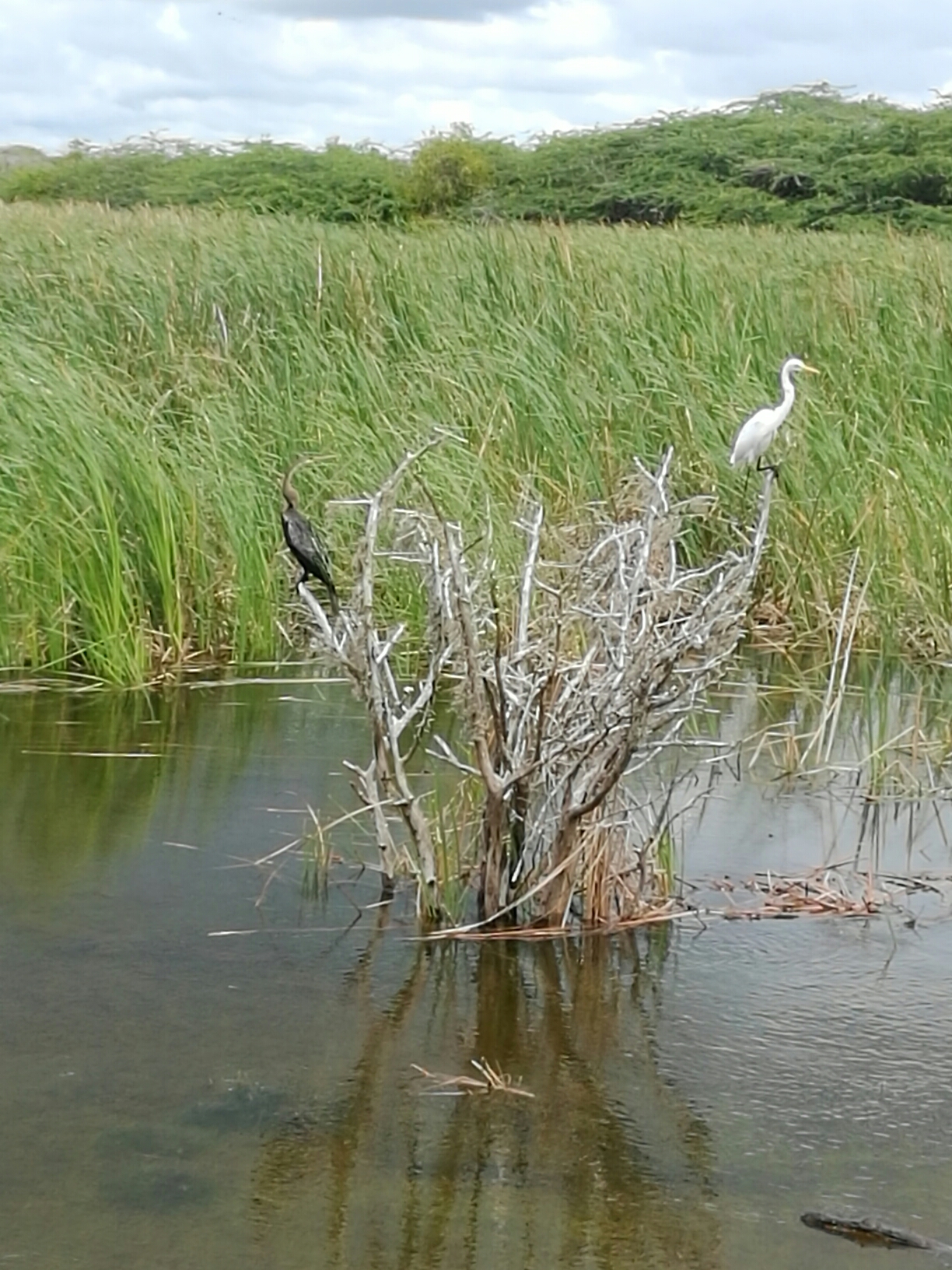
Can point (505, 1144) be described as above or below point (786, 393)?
below

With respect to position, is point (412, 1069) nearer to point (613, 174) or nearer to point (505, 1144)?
point (505, 1144)

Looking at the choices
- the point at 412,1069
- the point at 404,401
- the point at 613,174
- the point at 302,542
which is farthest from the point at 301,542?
the point at 613,174

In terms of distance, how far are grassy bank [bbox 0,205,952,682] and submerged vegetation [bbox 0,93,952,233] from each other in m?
13.2

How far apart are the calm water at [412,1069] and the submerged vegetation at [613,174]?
17.7 m

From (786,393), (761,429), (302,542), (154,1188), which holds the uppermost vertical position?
(786,393)

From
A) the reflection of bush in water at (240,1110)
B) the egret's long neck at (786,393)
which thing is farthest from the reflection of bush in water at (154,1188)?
the egret's long neck at (786,393)

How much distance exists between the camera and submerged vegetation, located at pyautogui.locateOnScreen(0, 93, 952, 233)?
23.2 meters

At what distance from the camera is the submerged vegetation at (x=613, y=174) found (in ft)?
76.3

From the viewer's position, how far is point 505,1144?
246 centimetres

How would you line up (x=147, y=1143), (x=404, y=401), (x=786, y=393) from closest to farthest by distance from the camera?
1. (x=147, y=1143)
2. (x=786, y=393)
3. (x=404, y=401)

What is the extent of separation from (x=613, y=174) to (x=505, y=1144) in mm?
25895

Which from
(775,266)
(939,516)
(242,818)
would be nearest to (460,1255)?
(242,818)

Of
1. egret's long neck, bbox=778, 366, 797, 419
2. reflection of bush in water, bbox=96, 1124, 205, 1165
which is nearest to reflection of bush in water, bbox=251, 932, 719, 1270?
reflection of bush in water, bbox=96, 1124, 205, 1165

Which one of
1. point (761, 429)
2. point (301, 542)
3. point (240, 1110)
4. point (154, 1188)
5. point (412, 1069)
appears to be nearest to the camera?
point (154, 1188)
